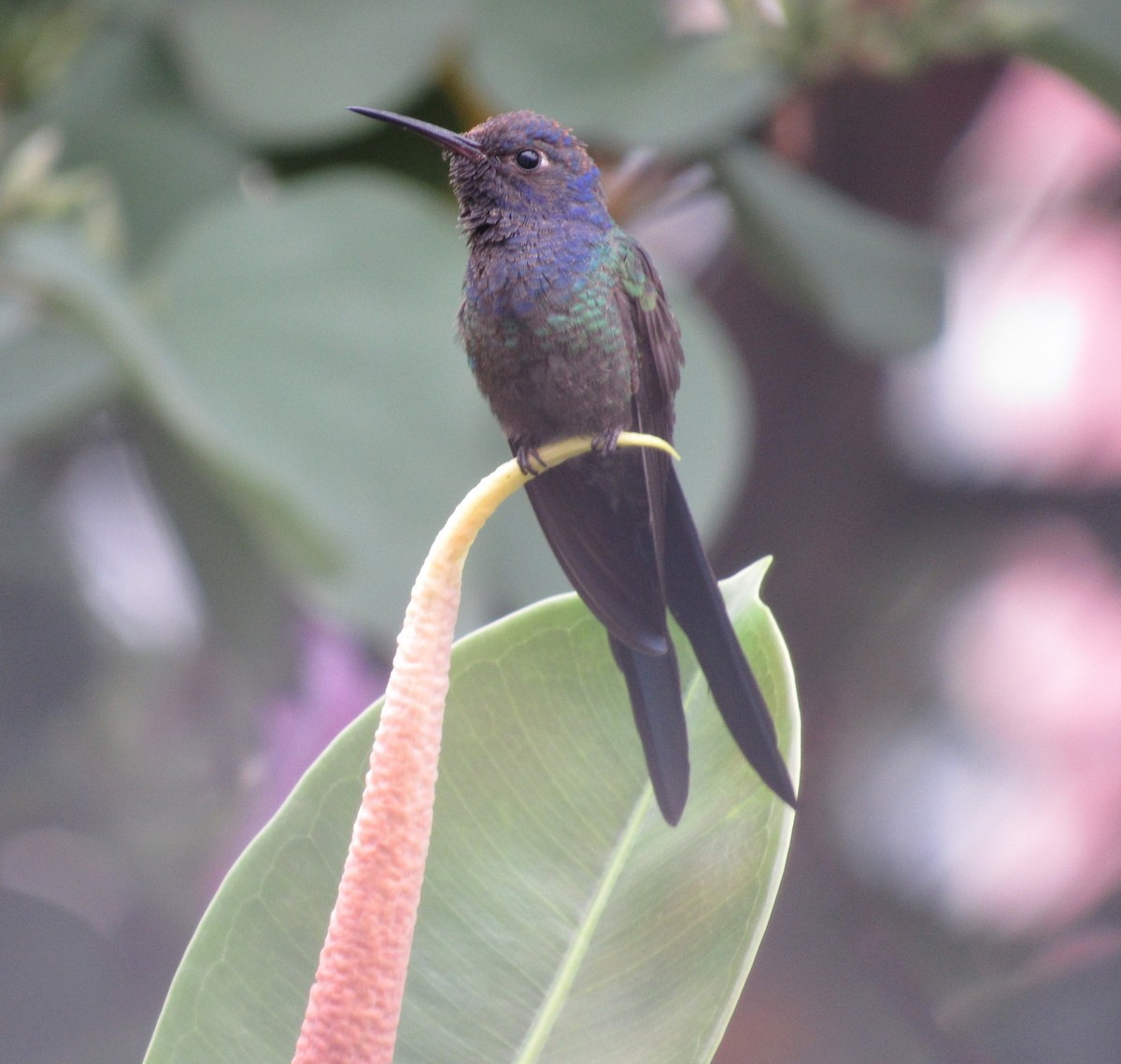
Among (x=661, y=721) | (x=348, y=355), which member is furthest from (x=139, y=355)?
(x=661, y=721)

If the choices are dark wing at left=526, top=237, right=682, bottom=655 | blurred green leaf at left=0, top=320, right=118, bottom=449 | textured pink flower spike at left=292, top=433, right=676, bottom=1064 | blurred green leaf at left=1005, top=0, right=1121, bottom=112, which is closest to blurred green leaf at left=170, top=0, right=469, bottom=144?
blurred green leaf at left=0, top=320, right=118, bottom=449

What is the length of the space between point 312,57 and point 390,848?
0.68 metres

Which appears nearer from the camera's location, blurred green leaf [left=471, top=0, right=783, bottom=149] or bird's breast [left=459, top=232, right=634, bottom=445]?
bird's breast [left=459, top=232, right=634, bottom=445]

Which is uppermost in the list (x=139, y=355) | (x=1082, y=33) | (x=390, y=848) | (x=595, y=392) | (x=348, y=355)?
(x=1082, y=33)

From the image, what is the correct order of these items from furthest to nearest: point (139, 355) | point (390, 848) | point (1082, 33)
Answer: point (1082, 33) < point (139, 355) < point (390, 848)

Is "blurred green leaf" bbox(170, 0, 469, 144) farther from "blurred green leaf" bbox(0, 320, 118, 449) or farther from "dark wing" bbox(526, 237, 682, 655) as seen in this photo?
"dark wing" bbox(526, 237, 682, 655)

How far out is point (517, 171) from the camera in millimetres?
238

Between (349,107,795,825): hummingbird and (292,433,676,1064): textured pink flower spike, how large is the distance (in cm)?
5

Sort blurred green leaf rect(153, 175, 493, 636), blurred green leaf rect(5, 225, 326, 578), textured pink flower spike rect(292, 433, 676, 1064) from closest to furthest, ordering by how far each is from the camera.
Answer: textured pink flower spike rect(292, 433, 676, 1064)
blurred green leaf rect(5, 225, 326, 578)
blurred green leaf rect(153, 175, 493, 636)

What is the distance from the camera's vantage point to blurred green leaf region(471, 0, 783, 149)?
690mm

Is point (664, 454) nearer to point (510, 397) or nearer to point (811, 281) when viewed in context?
point (510, 397)

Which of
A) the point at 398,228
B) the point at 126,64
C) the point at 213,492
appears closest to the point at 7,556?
the point at 213,492

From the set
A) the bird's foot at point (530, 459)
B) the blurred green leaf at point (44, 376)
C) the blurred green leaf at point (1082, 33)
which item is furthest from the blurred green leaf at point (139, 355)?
the blurred green leaf at point (1082, 33)

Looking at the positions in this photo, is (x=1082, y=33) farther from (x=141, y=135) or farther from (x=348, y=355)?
(x=141, y=135)
